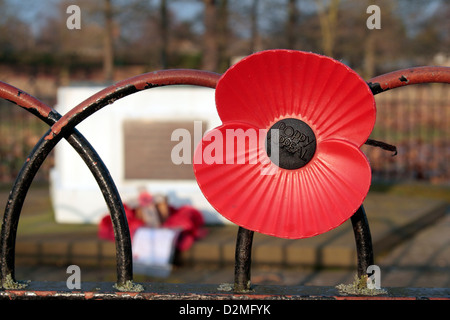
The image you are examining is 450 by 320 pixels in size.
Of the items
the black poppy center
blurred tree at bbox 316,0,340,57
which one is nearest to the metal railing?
the black poppy center

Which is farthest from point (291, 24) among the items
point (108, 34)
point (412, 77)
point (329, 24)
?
→ point (412, 77)

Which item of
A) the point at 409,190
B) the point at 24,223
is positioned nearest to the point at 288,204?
the point at 24,223

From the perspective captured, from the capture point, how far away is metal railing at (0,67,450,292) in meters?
1.08

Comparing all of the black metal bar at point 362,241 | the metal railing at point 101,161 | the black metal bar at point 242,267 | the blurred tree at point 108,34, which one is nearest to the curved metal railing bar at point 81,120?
the metal railing at point 101,161

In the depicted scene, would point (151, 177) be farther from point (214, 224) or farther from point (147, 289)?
point (147, 289)

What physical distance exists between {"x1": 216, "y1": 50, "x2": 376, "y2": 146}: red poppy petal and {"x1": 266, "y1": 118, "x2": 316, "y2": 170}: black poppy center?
0.05 ft

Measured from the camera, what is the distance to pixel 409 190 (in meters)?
7.53

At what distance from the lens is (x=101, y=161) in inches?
46.2

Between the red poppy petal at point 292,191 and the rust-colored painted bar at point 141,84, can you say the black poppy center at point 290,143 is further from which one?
the rust-colored painted bar at point 141,84

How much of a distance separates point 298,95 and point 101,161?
428mm

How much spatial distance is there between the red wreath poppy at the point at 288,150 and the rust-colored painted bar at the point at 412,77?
89mm

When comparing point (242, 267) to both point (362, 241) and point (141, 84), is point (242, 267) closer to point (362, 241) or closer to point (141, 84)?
point (362, 241)

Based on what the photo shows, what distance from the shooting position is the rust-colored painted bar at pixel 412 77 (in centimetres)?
107
